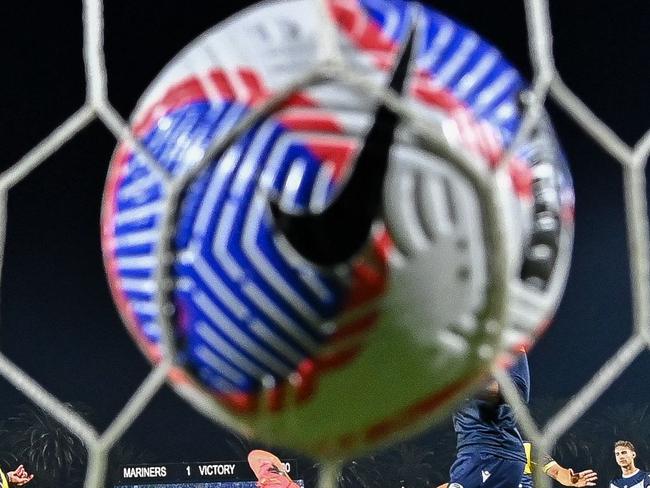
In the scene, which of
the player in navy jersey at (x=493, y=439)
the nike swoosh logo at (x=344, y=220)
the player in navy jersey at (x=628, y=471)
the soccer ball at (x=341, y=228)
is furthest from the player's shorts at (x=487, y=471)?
the player in navy jersey at (x=628, y=471)

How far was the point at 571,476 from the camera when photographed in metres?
2.03

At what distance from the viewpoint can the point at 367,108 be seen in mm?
366

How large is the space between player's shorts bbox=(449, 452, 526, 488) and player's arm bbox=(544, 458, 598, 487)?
0.91 metres

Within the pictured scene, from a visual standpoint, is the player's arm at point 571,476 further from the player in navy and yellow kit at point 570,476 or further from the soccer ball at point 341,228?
the soccer ball at point 341,228

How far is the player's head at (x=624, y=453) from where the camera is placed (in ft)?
6.57

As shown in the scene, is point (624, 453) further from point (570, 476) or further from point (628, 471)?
point (570, 476)

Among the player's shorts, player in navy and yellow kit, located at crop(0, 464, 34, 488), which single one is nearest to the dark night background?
player in navy and yellow kit, located at crop(0, 464, 34, 488)

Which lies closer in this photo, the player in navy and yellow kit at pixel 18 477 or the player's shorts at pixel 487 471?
the player's shorts at pixel 487 471

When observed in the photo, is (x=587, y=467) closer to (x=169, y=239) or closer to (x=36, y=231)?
(x=36, y=231)

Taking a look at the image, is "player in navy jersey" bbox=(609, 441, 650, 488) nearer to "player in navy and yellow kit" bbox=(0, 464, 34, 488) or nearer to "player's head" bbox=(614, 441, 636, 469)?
"player's head" bbox=(614, 441, 636, 469)

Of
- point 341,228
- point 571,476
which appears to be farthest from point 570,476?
point 341,228

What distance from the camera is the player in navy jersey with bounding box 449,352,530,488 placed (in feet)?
3.57

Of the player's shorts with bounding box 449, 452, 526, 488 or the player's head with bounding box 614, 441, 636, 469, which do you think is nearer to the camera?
the player's shorts with bounding box 449, 452, 526, 488

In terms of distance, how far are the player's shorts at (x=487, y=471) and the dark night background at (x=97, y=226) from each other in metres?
0.90
